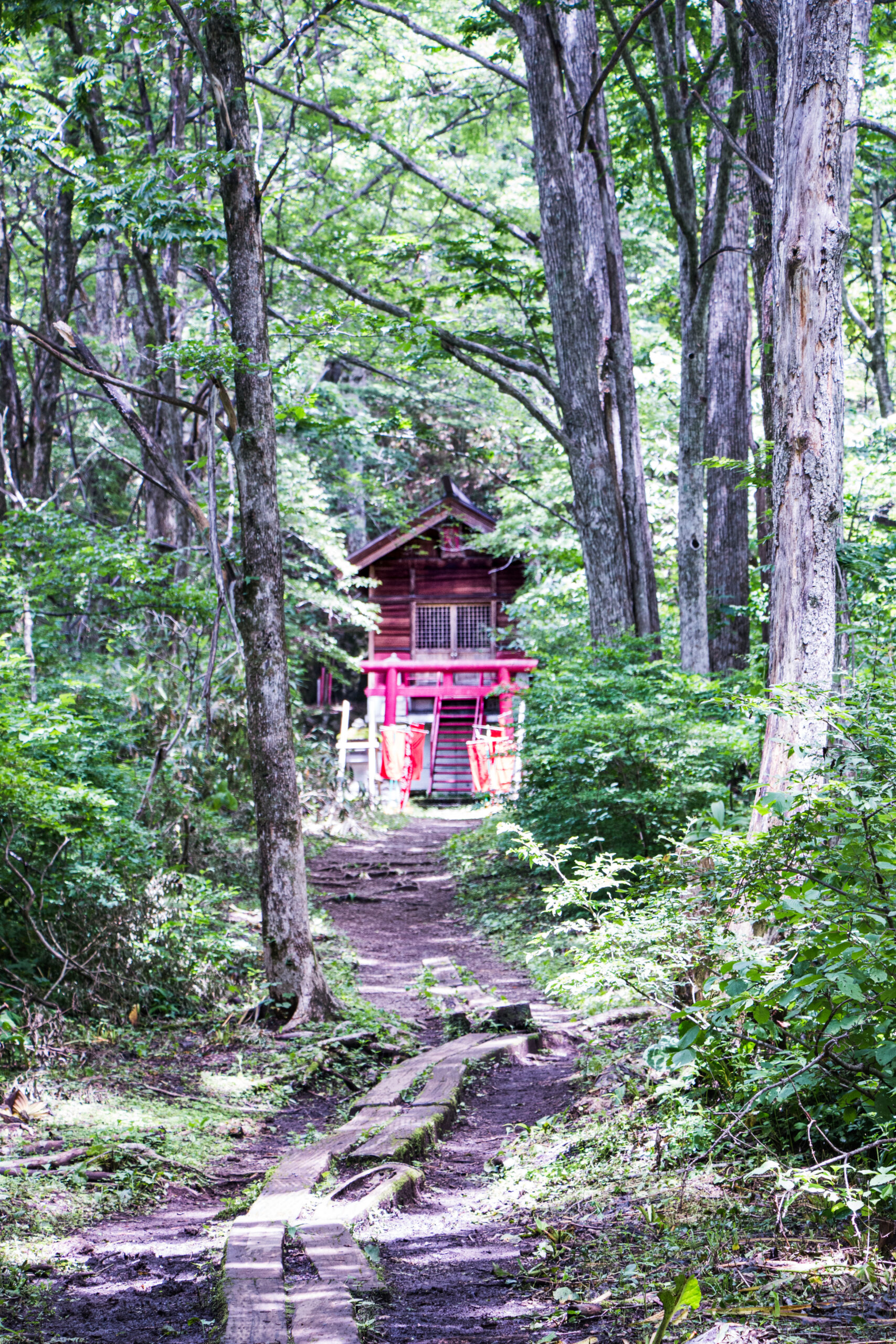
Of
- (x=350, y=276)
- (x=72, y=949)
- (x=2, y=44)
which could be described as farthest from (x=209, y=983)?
(x=350, y=276)

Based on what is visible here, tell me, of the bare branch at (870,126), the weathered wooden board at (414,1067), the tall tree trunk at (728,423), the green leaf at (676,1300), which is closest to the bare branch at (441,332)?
the tall tree trunk at (728,423)

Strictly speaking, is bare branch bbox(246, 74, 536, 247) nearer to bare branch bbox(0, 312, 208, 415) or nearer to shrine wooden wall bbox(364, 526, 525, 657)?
bare branch bbox(0, 312, 208, 415)

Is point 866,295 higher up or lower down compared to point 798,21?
higher up

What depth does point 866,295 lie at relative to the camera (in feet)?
60.4

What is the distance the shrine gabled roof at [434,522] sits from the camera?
862 inches

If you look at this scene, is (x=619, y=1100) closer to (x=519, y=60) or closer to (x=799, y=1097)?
(x=799, y=1097)

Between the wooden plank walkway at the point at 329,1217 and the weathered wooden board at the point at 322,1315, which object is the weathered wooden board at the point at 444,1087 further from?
the weathered wooden board at the point at 322,1315

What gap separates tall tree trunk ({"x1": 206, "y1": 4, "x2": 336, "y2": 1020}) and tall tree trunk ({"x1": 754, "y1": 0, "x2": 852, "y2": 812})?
136 inches

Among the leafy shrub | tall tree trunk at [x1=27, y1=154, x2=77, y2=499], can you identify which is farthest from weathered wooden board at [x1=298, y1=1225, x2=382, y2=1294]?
tall tree trunk at [x1=27, y1=154, x2=77, y2=499]

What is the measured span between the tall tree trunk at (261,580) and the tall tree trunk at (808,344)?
3.44 metres

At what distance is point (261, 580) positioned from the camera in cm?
711

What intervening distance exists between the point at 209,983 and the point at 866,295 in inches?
664

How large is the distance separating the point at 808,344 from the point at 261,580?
379cm

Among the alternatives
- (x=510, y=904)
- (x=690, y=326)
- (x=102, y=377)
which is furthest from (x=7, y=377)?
(x=510, y=904)
